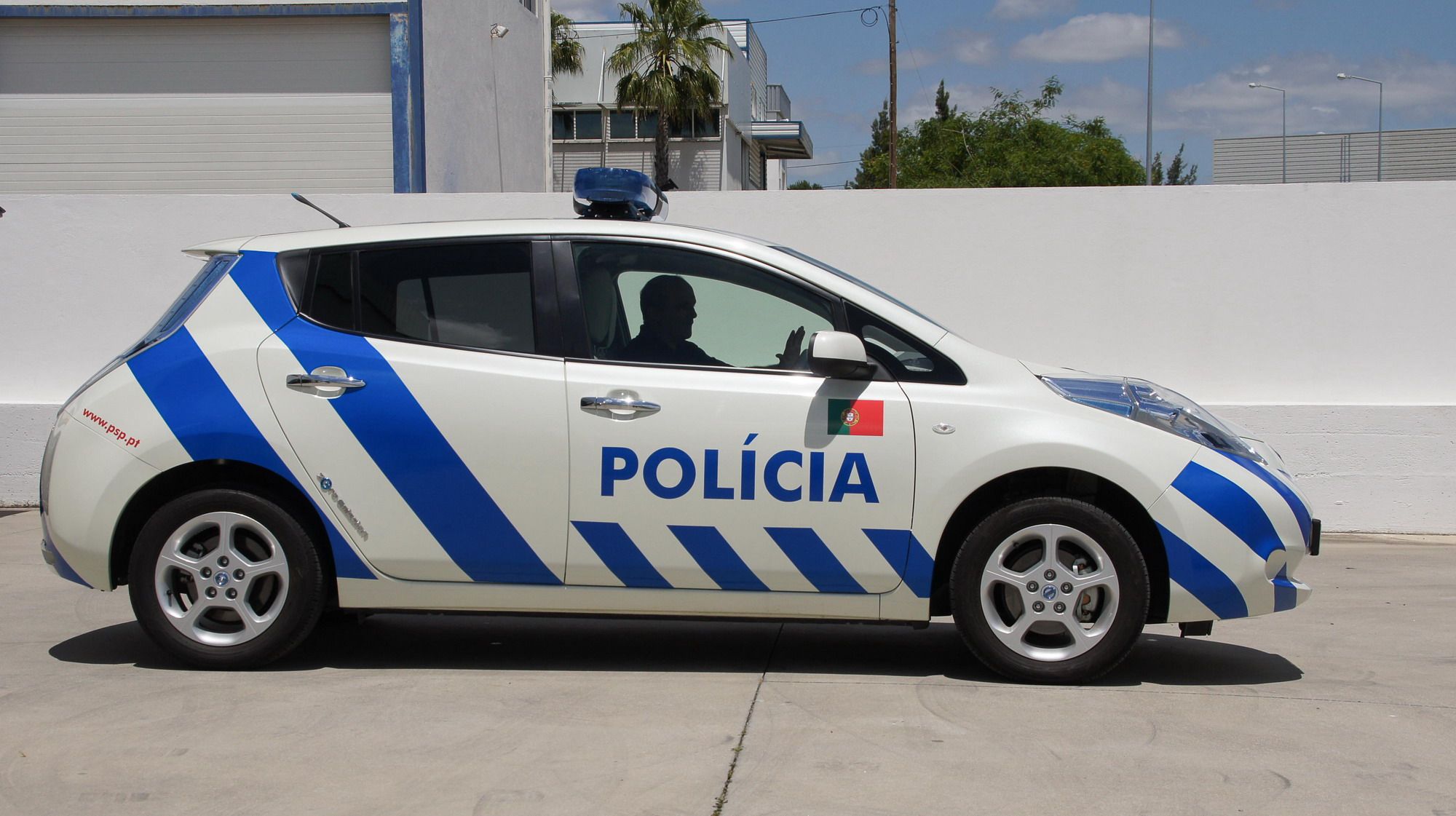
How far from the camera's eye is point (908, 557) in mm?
4723

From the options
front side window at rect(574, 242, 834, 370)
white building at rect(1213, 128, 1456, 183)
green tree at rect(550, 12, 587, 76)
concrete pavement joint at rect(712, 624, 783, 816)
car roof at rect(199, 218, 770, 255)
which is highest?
green tree at rect(550, 12, 587, 76)

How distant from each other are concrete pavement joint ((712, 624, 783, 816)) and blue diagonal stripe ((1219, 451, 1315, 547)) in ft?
6.20

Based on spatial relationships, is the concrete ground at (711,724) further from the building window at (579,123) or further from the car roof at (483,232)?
the building window at (579,123)

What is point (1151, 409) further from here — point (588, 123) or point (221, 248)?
point (588, 123)

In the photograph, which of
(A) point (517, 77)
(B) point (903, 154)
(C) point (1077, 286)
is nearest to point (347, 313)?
(C) point (1077, 286)

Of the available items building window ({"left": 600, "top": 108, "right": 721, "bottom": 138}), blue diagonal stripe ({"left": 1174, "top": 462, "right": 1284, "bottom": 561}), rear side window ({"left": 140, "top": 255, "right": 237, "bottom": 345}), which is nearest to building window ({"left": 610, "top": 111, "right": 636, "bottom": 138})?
building window ({"left": 600, "top": 108, "right": 721, "bottom": 138})

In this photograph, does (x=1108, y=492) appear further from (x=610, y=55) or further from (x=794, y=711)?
(x=610, y=55)

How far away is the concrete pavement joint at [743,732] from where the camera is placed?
3.60 m

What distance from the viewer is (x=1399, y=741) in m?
4.23

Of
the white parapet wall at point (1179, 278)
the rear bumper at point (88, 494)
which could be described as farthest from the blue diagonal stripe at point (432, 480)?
the white parapet wall at point (1179, 278)

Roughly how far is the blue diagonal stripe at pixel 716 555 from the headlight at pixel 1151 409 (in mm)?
1313

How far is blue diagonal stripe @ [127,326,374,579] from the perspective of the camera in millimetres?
4789

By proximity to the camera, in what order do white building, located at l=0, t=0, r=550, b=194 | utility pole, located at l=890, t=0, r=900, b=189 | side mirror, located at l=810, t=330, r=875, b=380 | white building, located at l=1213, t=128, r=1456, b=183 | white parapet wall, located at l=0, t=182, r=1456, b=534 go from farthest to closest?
white building, located at l=1213, t=128, r=1456, b=183
utility pole, located at l=890, t=0, r=900, b=189
white building, located at l=0, t=0, r=550, b=194
white parapet wall, located at l=0, t=182, r=1456, b=534
side mirror, located at l=810, t=330, r=875, b=380

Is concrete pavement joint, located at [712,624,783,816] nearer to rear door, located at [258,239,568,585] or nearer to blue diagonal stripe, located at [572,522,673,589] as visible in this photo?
blue diagonal stripe, located at [572,522,673,589]
